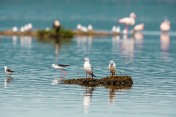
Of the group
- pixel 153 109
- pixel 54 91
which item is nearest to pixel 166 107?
Result: pixel 153 109

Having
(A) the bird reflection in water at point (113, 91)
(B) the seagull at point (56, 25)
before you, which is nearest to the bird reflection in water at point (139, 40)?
(B) the seagull at point (56, 25)

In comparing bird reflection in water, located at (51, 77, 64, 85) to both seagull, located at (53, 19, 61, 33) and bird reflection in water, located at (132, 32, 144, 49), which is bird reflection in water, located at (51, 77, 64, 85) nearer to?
bird reflection in water, located at (132, 32, 144, 49)

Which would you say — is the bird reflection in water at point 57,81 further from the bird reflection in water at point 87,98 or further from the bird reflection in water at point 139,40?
the bird reflection in water at point 139,40

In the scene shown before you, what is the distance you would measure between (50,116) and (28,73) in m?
10.8

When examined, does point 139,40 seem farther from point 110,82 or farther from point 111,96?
point 111,96

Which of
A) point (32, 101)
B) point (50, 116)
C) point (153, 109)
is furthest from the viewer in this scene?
point (32, 101)

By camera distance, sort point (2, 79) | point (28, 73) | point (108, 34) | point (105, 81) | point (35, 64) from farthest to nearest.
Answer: point (108, 34) < point (35, 64) < point (28, 73) < point (2, 79) < point (105, 81)

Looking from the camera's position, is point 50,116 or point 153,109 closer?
point 50,116

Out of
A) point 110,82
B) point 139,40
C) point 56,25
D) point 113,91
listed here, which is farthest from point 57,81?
point 139,40

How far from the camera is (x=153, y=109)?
57.0ft

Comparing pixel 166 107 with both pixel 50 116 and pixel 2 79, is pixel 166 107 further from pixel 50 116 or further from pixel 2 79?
pixel 2 79

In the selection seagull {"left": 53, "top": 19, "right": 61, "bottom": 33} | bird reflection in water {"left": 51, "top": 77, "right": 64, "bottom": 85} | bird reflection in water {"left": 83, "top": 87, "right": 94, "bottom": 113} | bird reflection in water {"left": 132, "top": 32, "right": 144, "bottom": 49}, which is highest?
seagull {"left": 53, "top": 19, "right": 61, "bottom": 33}

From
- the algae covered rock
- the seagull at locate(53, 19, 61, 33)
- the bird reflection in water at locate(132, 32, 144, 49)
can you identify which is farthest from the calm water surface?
the seagull at locate(53, 19, 61, 33)

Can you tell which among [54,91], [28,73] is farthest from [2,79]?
[54,91]
